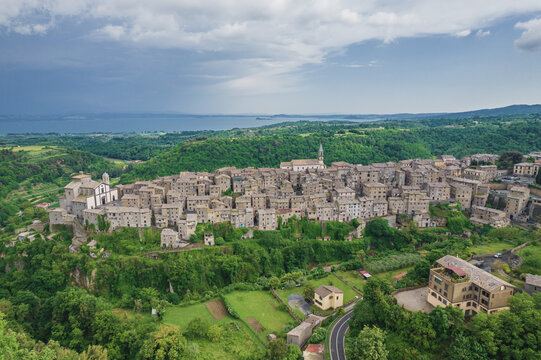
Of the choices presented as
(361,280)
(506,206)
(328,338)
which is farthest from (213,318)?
(506,206)

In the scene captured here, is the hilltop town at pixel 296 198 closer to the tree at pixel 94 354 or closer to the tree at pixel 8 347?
the tree at pixel 94 354

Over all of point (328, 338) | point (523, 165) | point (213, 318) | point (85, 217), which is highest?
point (523, 165)

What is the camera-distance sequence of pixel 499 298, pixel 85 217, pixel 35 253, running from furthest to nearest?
1. pixel 85 217
2. pixel 35 253
3. pixel 499 298

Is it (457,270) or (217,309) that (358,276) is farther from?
(217,309)

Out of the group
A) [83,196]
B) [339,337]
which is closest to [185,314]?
[339,337]

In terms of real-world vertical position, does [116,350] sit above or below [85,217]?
below

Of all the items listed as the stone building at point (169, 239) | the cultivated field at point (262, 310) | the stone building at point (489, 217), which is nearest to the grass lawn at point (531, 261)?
the stone building at point (489, 217)

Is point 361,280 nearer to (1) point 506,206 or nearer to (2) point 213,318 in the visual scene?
(2) point 213,318
